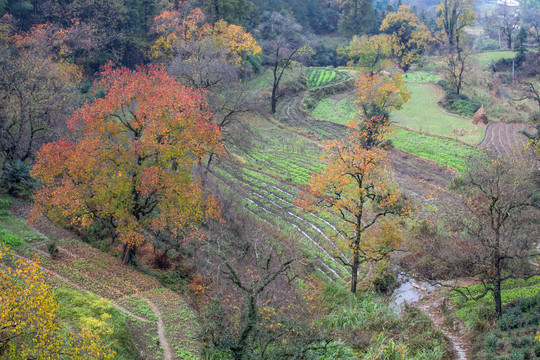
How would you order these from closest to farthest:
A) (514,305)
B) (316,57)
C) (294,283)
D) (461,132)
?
(514,305)
(294,283)
(461,132)
(316,57)

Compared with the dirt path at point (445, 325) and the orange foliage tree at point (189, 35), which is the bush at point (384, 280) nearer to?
the dirt path at point (445, 325)

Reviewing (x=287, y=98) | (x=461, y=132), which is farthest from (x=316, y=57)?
(x=461, y=132)

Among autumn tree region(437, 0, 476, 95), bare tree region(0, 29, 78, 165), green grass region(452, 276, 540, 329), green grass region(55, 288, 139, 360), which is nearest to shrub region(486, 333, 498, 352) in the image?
green grass region(452, 276, 540, 329)

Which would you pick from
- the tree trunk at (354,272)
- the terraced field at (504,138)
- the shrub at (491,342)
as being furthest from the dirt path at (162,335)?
the terraced field at (504,138)

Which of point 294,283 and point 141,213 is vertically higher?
point 141,213

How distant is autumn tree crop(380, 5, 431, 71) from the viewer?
83.6 m

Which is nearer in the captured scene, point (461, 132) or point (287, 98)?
point (461, 132)

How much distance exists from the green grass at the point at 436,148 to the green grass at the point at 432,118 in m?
2.07

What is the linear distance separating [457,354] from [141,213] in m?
16.6

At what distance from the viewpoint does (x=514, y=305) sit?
19.8m

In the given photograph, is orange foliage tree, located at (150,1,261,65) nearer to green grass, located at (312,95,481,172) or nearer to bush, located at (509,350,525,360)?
green grass, located at (312,95,481,172)

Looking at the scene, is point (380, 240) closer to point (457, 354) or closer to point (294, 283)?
point (294, 283)

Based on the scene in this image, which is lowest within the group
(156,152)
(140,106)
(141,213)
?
(141,213)

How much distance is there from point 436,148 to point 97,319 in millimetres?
40138
